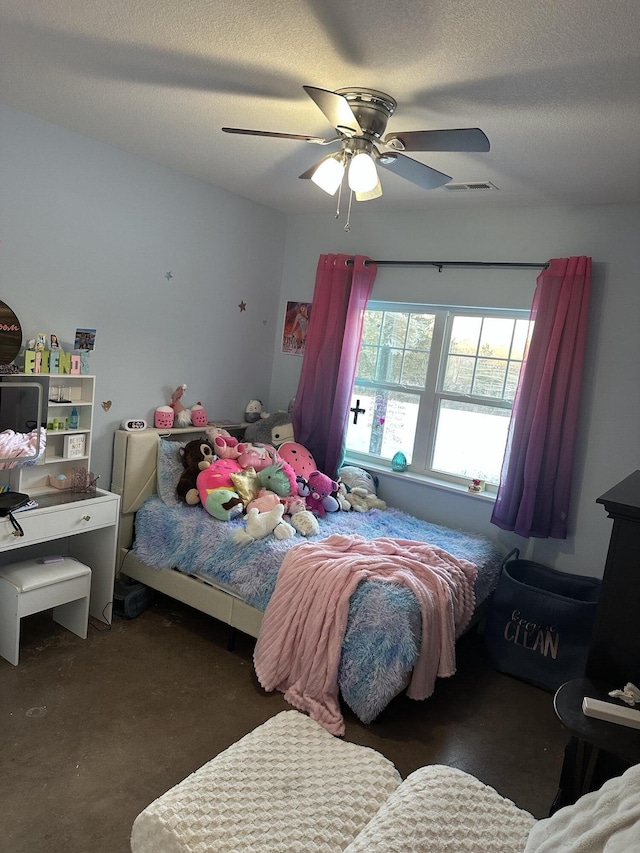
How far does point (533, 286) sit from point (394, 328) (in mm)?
946

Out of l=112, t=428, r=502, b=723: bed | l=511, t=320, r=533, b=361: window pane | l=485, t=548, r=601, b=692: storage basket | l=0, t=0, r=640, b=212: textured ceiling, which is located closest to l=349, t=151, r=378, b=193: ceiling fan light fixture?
l=0, t=0, r=640, b=212: textured ceiling

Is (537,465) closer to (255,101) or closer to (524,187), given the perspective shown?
(524,187)

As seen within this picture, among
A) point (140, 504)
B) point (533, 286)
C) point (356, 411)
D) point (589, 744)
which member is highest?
point (533, 286)

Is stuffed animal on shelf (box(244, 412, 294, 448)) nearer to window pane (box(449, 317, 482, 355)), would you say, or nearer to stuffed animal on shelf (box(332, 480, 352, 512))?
stuffed animal on shelf (box(332, 480, 352, 512))

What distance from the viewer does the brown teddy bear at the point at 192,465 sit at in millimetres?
3289

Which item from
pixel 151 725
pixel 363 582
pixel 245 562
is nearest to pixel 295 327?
pixel 245 562

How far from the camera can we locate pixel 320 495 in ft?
11.4

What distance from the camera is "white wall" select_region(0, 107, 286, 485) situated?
2.79m

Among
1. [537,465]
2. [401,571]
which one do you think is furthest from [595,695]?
[537,465]

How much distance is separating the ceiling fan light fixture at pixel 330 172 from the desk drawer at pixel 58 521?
1848 mm

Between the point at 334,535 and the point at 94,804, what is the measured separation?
1.45m

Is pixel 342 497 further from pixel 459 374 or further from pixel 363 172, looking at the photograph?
pixel 363 172

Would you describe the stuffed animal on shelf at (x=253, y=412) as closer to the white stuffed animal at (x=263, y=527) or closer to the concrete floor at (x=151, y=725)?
the white stuffed animal at (x=263, y=527)

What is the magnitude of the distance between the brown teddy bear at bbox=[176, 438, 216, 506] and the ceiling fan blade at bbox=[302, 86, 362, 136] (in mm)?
1961
